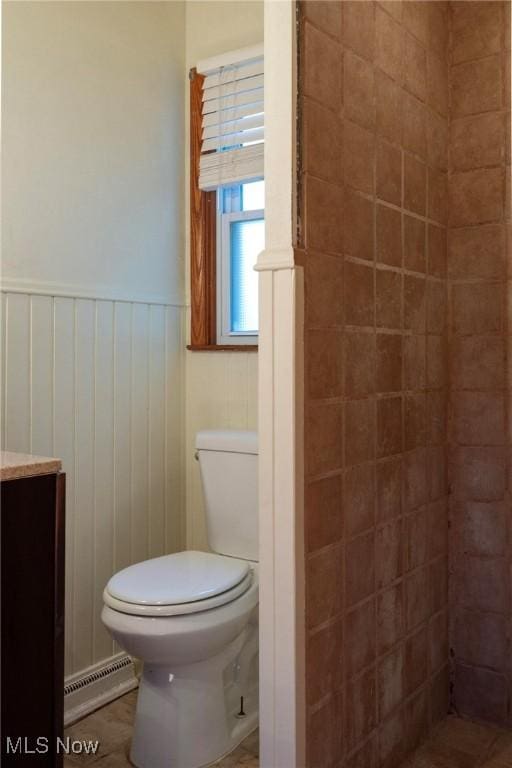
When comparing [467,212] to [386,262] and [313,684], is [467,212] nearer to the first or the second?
[386,262]

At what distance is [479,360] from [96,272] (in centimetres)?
124

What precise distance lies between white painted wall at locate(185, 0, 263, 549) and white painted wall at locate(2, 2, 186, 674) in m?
0.04

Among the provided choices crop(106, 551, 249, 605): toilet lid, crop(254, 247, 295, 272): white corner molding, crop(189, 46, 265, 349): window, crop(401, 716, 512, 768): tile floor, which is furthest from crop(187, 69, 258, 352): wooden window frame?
crop(401, 716, 512, 768): tile floor

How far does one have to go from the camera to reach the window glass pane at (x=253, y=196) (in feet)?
8.21

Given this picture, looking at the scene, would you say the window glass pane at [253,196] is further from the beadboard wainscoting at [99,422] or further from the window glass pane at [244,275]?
the beadboard wainscoting at [99,422]

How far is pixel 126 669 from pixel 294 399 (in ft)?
4.69

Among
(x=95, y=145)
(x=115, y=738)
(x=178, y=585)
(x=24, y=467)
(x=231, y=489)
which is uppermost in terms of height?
(x=95, y=145)

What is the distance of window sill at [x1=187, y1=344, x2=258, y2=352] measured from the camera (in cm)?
240

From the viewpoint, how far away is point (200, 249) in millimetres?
2551

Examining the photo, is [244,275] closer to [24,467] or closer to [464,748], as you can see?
[24,467]

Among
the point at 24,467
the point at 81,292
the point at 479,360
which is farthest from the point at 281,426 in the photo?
the point at 81,292

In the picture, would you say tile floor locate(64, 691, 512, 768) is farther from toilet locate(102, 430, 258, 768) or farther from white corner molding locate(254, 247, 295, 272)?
white corner molding locate(254, 247, 295, 272)

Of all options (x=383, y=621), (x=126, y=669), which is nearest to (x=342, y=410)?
(x=383, y=621)

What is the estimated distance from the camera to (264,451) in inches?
55.6
